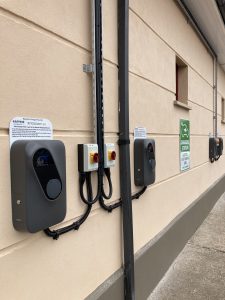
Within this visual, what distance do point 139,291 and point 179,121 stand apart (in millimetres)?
2174

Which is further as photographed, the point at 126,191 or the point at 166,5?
the point at 166,5

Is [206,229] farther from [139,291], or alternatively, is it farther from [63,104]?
[63,104]

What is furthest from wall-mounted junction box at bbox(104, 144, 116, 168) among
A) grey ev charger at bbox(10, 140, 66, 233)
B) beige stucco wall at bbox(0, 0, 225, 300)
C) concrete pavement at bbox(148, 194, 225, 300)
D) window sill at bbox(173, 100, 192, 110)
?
window sill at bbox(173, 100, 192, 110)

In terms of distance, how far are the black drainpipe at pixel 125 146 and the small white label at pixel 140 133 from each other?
0.36 m

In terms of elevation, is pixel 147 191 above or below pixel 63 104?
below

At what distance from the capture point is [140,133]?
292 cm

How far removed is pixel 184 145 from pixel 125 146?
200 centimetres

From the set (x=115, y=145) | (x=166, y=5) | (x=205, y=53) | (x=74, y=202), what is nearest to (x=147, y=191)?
(x=115, y=145)

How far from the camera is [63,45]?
1.89 meters

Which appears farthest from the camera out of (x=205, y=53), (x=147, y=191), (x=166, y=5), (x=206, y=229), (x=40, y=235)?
(x=205, y=53)

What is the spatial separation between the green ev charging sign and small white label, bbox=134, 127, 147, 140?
130cm

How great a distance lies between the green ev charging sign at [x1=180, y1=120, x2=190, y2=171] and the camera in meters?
4.18

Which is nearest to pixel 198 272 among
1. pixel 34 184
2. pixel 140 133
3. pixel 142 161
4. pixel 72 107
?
Result: pixel 142 161

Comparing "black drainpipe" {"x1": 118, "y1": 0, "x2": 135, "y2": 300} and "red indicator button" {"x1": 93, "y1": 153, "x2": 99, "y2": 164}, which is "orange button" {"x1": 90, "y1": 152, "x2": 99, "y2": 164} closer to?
"red indicator button" {"x1": 93, "y1": 153, "x2": 99, "y2": 164}
